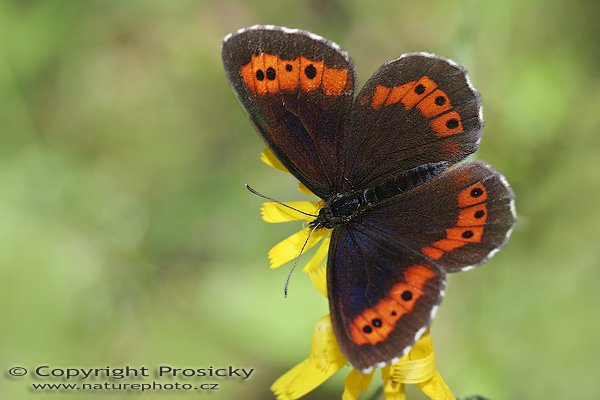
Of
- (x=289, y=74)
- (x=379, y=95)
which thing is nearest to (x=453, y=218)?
(x=379, y=95)

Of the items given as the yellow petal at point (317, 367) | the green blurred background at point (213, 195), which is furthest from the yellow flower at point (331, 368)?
the green blurred background at point (213, 195)

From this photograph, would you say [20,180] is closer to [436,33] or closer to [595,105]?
[436,33]

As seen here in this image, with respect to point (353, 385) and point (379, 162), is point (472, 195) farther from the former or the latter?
point (353, 385)

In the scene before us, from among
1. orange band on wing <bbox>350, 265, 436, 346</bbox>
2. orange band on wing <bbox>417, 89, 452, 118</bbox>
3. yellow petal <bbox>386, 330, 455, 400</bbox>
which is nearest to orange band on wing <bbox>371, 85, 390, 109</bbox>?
orange band on wing <bbox>417, 89, 452, 118</bbox>

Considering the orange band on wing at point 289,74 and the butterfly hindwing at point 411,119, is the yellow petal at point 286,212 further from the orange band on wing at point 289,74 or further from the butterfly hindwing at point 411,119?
the orange band on wing at point 289,74

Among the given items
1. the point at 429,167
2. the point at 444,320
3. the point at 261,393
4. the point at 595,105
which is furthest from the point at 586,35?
the point at 261,393

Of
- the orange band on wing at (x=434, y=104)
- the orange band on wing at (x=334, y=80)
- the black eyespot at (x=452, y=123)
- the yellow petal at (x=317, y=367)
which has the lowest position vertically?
the yellow petal at (x=317, y=367)
